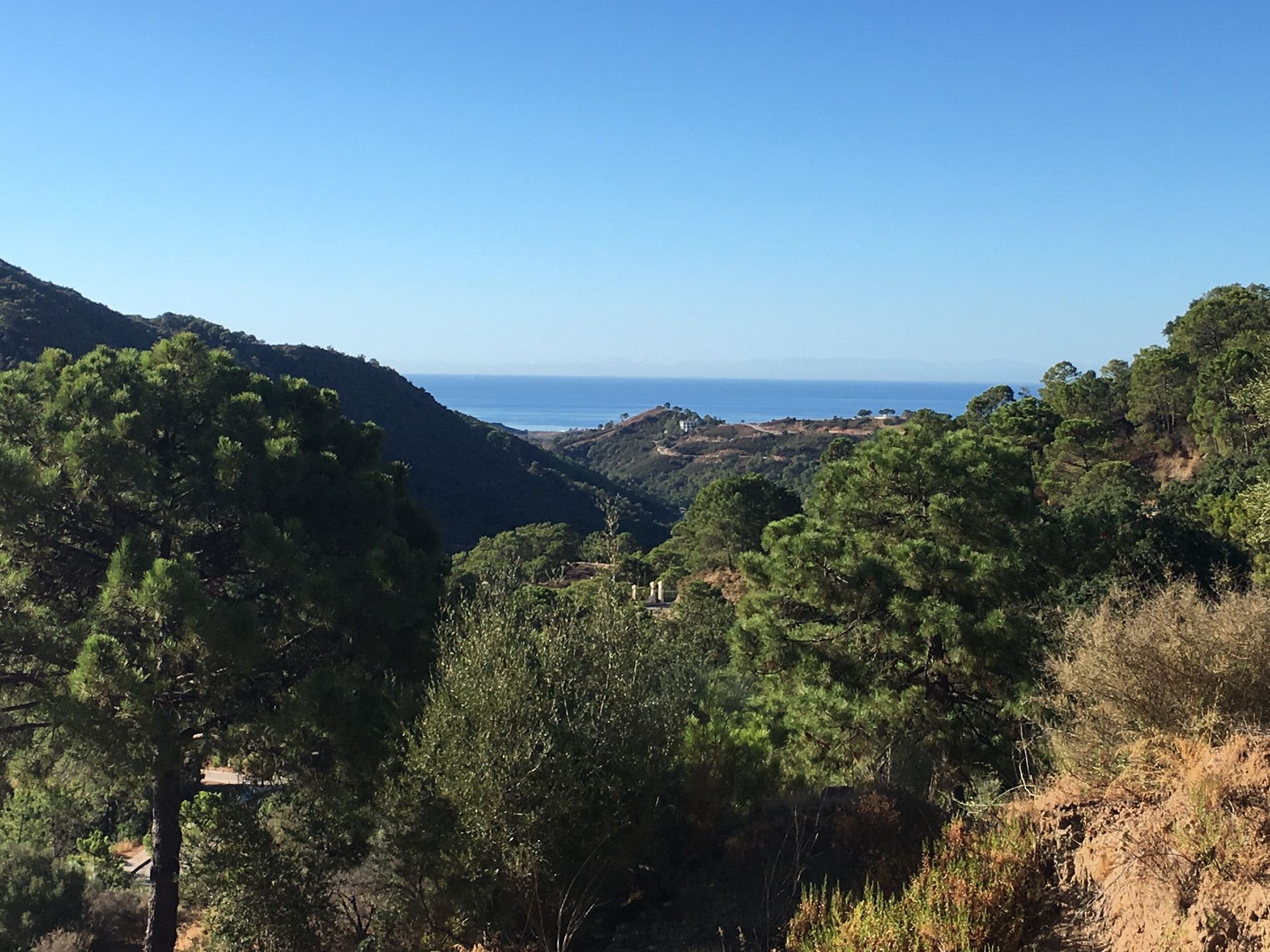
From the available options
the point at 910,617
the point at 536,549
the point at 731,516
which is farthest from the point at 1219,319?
the point at 910,617

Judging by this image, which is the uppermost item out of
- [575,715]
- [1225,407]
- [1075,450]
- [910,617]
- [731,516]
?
[1225,407]

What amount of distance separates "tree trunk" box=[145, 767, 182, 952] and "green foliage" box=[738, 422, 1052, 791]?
7.30 meters

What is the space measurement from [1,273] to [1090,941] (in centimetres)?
7123

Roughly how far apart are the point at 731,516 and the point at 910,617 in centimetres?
2435

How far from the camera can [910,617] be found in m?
11.4

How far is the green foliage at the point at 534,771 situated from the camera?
7363 millimetres

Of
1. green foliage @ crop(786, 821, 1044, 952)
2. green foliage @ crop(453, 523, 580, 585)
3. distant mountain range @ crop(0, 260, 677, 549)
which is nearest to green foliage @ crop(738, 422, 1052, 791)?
green foliage @ crop(786, 821, 1044, 952)

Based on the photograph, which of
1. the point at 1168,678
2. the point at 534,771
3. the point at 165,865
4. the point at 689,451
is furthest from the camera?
the point at 689,451

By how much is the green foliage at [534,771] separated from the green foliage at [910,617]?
331cm

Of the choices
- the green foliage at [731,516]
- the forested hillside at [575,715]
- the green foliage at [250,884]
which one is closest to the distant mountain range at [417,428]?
the green foliage at [731,516]

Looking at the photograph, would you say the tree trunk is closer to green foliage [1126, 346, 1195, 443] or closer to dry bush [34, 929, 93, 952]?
dry bush [34, 929, 93, 952]

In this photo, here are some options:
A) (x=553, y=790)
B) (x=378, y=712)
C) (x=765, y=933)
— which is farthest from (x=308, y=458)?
(x=765, y=933)

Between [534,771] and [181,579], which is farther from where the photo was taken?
[181,579]

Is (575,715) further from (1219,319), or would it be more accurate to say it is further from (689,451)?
(689,451)
